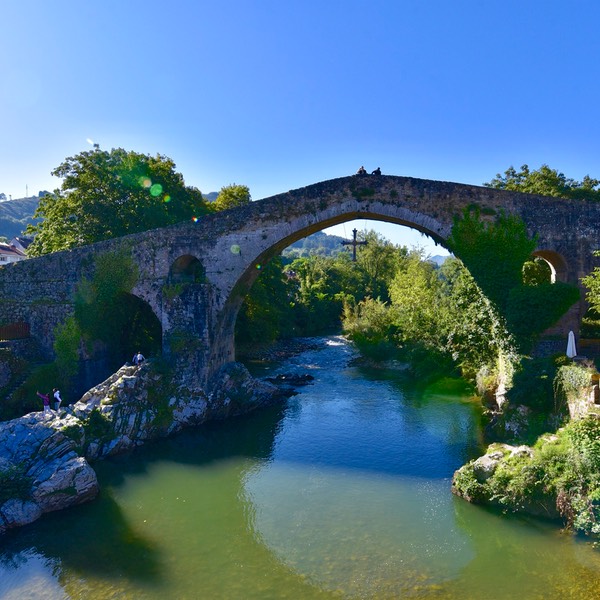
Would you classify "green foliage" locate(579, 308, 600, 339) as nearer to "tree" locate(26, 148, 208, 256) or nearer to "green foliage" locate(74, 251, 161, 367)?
"green foliage" locate(74, 251, 161, 367)

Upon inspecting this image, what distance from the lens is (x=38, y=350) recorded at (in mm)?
17469

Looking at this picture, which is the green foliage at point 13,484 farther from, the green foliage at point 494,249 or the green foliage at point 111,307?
the green foliage at point 494,249

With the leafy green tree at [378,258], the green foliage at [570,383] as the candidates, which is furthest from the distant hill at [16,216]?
→ the green foliage at [570,383]

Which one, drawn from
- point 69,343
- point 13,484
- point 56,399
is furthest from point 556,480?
point 69,343

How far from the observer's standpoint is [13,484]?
979 centimetres

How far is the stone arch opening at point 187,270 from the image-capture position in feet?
53.6

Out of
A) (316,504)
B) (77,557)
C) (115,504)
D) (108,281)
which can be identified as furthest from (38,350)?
(316,504)

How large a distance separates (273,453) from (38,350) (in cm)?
1011

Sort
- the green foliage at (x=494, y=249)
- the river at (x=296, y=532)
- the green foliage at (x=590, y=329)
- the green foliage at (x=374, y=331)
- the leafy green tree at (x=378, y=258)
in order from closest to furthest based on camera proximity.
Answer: the river at (x=296, y=532), the green foliage at (x=494, y=249), the green foliage at (x=590, y=329), the green foliage at (x=374, y=331), the leafy green tree at (x=378, y=258)

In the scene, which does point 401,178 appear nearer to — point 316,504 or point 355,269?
point 316,504

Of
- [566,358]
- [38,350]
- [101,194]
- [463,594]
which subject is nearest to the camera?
[463,594]

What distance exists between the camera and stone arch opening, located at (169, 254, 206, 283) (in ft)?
53.6

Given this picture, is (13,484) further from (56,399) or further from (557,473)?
(557,473)

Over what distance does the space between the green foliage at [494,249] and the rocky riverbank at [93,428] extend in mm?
8162
